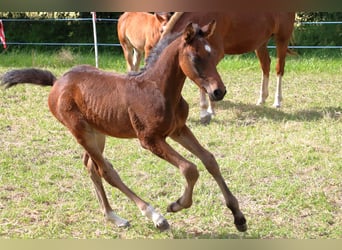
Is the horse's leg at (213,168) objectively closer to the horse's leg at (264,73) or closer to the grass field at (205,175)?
the grass field at (205,175)

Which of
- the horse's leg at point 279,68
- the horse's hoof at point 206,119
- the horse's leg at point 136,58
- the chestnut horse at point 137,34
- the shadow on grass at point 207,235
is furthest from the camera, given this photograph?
the horse's leg at point 136,58

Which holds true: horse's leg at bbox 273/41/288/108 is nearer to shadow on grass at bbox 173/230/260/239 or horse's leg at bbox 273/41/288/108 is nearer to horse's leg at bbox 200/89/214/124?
horse's leg at bbox 200/89/214/124

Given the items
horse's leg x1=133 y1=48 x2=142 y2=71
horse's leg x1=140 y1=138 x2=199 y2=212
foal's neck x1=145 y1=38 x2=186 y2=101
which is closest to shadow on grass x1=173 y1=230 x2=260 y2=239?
horse's leg x1=140 y1=138 x2=199 y2=212

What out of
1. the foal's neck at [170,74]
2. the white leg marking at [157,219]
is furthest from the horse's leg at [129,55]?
the white leg marking at [157,219]

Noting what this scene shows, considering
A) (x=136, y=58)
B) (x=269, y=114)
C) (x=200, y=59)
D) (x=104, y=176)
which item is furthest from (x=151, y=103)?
(x=136, y=58)

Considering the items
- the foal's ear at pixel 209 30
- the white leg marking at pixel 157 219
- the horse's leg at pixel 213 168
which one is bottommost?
the white leg marking at pixel 157 219

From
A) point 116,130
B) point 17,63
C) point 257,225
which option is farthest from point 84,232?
point 17,63

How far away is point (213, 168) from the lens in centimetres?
311

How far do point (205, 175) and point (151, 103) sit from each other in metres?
1.78

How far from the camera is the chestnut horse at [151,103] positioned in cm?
286

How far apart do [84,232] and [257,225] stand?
121cm

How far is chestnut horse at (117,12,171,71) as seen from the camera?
7.15 m

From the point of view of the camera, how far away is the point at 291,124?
258 inches

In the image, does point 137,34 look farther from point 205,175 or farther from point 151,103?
point 151,103
